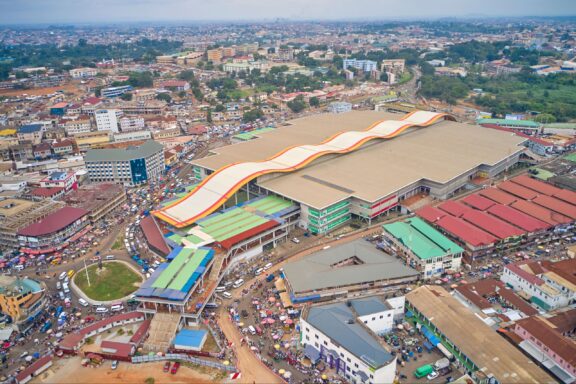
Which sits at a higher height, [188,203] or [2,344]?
[188,203]

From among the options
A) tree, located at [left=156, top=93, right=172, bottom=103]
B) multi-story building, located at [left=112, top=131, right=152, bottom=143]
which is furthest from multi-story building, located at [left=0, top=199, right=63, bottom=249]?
tree, located at [left=156, top=93, right=172, bottom=103]

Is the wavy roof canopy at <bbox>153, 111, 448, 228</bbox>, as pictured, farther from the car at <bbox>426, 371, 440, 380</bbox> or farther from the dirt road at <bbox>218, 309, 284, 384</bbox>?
the car at <bbox>426, 371, 440, 380</bbox>

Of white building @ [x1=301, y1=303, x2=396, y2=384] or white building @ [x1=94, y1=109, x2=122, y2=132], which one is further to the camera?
white building @ [x1=94, y1=109, x2=122, y2=132]

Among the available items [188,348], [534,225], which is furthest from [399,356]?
[534,225]

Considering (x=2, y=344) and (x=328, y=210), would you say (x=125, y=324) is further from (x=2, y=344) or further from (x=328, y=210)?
(x=328, y=210)

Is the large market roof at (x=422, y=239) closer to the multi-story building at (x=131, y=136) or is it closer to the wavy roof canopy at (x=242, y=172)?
the wavy roof canopy at (x=242, y=172)

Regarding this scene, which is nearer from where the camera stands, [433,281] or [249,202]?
[433,281]
